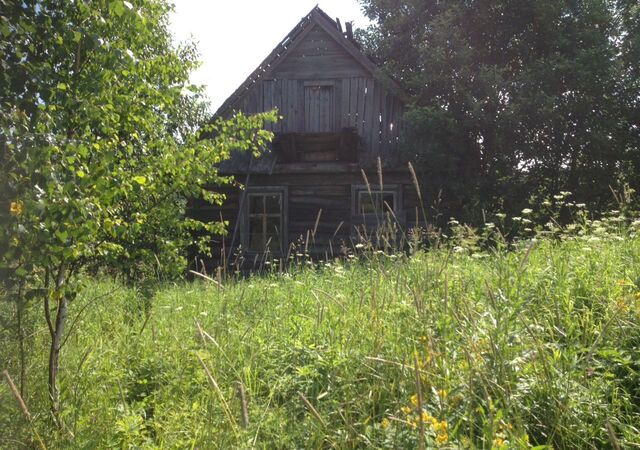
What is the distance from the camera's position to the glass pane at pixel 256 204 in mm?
11961

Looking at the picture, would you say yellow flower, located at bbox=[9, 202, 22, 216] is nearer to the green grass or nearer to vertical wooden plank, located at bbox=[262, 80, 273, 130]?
the green grass

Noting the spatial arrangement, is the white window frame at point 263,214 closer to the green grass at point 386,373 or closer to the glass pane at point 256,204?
the glass pane at point 256,204

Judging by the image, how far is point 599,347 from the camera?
8.59ft

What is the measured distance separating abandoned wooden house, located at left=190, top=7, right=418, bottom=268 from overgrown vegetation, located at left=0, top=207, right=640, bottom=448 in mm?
7502

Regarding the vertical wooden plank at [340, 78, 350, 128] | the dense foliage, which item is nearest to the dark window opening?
the vertical wooden plank at [340, 78, 350, 128]

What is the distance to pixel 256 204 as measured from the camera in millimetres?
12023

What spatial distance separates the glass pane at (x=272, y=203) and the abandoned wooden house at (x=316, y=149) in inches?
0.9

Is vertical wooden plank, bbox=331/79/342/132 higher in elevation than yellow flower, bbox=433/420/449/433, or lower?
higher

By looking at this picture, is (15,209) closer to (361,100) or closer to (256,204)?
(256,204)

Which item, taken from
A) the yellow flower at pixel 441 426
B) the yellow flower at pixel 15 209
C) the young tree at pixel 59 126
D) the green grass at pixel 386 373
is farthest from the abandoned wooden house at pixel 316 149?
the yellow flower at pixel 441 426

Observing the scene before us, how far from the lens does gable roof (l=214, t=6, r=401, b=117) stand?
37.7 ft

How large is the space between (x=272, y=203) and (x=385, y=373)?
31.9 feet

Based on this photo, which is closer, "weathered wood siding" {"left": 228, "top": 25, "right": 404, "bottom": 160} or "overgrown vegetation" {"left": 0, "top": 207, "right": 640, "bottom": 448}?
"overgrown vegetation" {"left": 0, "top": 207, "right": 640, "bottom": 448}

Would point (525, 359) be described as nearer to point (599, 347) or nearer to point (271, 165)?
point (599, 347)
